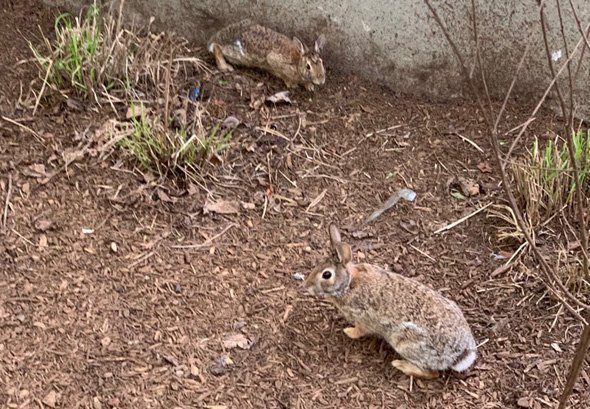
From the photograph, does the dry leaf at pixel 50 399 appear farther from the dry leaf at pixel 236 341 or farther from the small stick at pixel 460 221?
the small stick at pixel 460 221

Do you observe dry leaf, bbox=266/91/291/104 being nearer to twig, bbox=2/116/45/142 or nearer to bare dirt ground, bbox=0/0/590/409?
bare dirt ground, bbox=0/0/590/409

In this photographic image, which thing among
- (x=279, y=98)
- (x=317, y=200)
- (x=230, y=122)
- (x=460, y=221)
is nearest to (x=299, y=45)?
(x=279, y=98)

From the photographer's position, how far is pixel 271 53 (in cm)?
551

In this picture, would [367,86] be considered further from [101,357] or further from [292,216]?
[101,357]

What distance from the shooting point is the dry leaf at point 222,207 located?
480 cm

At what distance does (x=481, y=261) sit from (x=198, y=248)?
1639mm

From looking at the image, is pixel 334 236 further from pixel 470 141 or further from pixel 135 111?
pixel 135 111

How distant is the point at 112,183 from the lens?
487 centimetres

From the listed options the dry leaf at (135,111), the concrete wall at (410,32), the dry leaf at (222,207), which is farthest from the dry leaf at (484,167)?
the dry leaf at (135,111)

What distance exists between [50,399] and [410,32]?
10.9ft

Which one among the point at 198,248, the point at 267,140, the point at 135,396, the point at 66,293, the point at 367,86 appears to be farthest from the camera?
the point at 367,86

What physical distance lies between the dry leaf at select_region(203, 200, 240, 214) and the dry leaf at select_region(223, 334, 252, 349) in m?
0.91

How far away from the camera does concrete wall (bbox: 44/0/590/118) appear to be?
206 inches

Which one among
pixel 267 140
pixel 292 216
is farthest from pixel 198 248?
pixel 267 140
